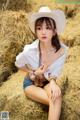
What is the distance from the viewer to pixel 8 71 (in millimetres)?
4043

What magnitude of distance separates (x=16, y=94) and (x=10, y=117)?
196mm

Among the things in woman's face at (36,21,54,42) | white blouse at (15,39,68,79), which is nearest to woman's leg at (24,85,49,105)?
white blouse at (15,39,68,79)

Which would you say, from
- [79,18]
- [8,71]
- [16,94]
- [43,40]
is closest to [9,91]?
[16,94]

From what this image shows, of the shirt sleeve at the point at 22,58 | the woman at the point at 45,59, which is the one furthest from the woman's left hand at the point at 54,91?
the shirt sleeve at the point at 22,58

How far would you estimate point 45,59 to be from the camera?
10.6 ft

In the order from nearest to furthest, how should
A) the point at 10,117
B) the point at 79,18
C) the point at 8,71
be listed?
the point at 10,117
the point at 8,71
the point at 79,18

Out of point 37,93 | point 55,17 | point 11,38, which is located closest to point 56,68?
point 37,93

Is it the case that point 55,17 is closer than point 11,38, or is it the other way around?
point 55,17

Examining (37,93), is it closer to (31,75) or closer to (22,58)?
(31,75)

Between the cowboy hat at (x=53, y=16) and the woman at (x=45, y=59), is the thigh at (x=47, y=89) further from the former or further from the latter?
the cowboy hat at (x=53, y=16)

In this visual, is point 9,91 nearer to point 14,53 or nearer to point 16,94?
point 16,94

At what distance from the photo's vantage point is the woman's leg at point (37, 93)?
10.7 ft

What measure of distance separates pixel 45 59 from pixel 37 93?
9.8 inches

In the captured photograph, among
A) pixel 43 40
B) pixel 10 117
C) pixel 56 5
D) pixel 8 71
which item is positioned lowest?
pixel 10 117
